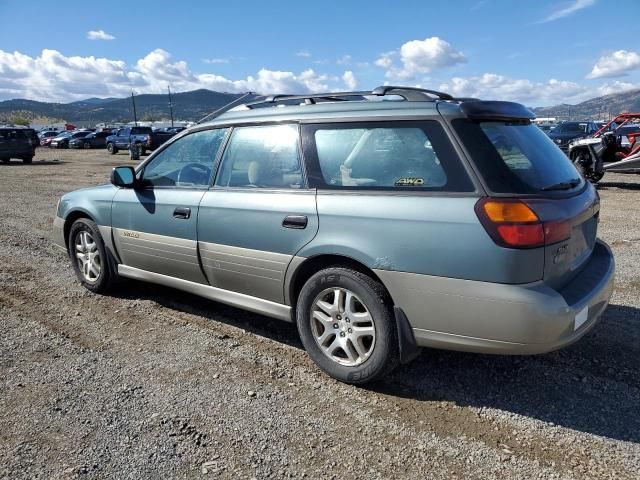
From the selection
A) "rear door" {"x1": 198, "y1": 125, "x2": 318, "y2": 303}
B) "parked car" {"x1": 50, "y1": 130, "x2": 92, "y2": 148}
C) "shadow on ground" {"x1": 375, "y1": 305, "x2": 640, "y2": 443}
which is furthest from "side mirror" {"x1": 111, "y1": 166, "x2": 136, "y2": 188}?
"parked car" {"x1": 50, "y1": 130, "x2": 92, "y2": 148}

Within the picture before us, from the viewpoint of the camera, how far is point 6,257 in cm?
651

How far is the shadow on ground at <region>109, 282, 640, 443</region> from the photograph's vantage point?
2.85 m

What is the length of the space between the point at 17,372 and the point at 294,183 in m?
2.27

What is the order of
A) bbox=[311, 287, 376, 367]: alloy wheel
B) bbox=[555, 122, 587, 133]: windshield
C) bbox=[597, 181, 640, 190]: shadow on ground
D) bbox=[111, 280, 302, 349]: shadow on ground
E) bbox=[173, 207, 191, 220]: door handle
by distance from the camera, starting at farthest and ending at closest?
bbox=[555, 122, 587, 133]: windshield < bbox=[597, 181, 640, 190]: shadow on ground < bbox=[111, 280, 302, 349]: shadow on ground < bbox=[173, 207, 191, 220]: door handle < bbox=[311, 287, 376, 367]: alloy wheel

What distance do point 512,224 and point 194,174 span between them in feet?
8.31

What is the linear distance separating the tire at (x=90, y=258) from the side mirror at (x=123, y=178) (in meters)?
0.67

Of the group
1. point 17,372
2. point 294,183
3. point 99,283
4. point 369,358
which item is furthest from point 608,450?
point 99,283

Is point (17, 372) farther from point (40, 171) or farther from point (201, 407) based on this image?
point (40, 171)

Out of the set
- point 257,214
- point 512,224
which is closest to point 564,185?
point 512,224

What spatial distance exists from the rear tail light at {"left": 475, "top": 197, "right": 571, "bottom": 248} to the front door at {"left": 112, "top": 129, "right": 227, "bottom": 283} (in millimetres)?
2197

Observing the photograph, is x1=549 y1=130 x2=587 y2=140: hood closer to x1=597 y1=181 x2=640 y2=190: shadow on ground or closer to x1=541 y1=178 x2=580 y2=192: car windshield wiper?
x1=597 y1=181 x2=640 y2=190: shadow on ground

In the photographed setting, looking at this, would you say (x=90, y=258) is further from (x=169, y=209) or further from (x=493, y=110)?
(x=493, y=110)

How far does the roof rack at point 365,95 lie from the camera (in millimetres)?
3218

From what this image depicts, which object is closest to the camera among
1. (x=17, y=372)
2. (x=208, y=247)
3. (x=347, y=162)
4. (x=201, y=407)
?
(x=201, y=407)
